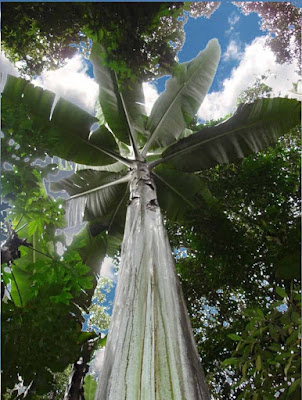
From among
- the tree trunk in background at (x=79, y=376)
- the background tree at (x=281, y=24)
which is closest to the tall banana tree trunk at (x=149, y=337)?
the tree trunk in background at (x=79, y=376)

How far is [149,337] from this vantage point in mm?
1407

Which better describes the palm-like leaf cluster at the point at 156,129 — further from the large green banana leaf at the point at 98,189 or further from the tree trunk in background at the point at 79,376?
the tree trunk in background at the point at 79,376

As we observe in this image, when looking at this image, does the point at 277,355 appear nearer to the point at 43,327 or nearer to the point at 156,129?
the point at 43,327

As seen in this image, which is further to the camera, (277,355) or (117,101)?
(117,101)

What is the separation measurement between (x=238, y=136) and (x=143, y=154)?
1322mm

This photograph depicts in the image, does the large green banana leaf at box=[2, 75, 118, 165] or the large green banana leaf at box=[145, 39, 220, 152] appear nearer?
the large green banana leaf at box=[2, 75, 118, 165]

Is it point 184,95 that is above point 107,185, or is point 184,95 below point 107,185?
above

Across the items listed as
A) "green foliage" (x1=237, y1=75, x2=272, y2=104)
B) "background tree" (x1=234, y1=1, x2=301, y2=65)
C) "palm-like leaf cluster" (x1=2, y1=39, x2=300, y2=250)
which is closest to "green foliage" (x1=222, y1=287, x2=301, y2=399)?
"palm-like leaf cluster" (x1=2, y1=39, x2=300, y2=250)

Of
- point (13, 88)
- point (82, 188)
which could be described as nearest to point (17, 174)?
point (13, 88)

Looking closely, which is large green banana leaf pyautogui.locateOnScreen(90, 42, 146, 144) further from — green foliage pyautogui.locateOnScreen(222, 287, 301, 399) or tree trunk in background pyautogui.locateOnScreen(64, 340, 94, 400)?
green foliage pyautogui.locateOnScreen(222, 287, 301, 399)

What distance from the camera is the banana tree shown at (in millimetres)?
1648

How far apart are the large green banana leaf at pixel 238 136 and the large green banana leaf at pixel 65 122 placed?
94 centimetres

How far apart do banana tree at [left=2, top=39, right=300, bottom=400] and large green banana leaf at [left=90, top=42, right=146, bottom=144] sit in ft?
0.04

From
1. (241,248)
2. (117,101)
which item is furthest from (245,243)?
(117,101)
